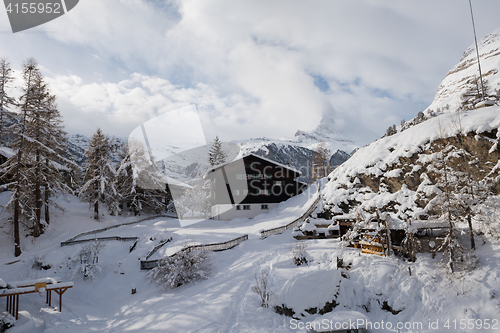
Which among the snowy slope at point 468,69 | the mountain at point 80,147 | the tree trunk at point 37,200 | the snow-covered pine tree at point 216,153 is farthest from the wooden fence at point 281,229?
the snowy slope at point 468,69

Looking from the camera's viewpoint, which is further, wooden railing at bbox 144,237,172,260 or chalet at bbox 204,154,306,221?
chalet at bbox 204,154,306,221

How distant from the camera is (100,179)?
110 ft

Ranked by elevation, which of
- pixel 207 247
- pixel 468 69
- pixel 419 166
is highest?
pixel 468 69

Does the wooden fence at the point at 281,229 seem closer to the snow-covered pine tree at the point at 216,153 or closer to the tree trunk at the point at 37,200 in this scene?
the tree trunk at the point at 37,200

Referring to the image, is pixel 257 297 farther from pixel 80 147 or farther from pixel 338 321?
pixel 80 147

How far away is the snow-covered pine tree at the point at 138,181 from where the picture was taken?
36375 mm

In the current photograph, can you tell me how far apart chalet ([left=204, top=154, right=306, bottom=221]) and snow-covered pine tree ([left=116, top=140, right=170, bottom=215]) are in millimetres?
9643

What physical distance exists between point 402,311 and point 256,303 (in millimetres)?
6348

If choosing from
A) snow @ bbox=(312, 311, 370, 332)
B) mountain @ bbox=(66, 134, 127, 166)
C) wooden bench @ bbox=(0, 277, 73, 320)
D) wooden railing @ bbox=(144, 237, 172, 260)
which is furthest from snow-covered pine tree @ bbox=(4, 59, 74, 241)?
snow @ bbox=(312, 311, 370, 332)

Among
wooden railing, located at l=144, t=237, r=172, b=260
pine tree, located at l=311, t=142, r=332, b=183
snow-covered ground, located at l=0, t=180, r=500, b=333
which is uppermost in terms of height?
pine tree, located at l=311, t=142, r=332, b=183

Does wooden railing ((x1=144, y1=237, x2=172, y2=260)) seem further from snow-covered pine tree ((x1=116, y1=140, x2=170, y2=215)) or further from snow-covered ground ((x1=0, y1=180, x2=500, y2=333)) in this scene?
snow-covered pine tree ((x1=116, y1=140, x2=170, y2=215))

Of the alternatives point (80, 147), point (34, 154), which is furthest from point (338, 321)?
point (80, 147)

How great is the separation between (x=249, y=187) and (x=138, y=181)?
655 inches

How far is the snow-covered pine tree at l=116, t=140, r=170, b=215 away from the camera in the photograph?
36.4m
